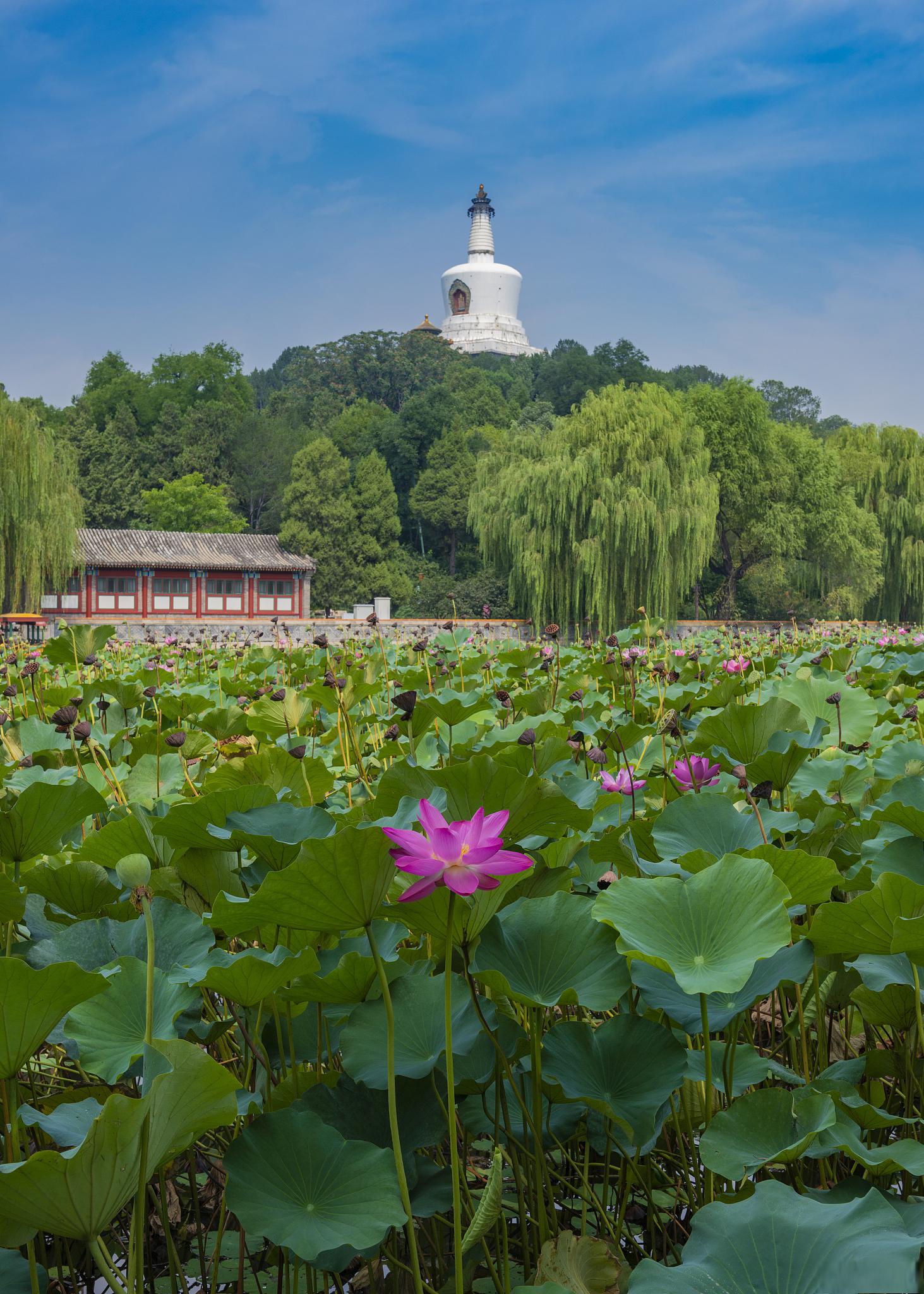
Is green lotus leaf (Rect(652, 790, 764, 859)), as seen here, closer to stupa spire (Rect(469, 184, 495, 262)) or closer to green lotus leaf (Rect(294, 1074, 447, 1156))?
green lotus leaf (Rect(294, 1074, 447, 1156))

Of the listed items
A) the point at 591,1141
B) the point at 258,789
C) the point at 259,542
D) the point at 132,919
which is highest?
the point at 259,542

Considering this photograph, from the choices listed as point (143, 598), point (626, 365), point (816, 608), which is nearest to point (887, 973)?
point (816, 608)

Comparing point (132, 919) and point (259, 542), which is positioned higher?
point (259, 542)

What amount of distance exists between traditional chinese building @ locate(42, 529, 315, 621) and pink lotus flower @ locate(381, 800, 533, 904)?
78.1ft

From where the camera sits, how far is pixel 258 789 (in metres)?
1.00

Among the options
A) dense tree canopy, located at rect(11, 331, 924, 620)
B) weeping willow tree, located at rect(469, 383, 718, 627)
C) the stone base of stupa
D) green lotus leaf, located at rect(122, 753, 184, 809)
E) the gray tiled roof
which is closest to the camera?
green lotus leaf, located at rect(122, 753, 184, 809)

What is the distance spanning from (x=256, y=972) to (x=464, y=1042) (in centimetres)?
18

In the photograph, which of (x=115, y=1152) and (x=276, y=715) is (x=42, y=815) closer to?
(x=115, y=1152)

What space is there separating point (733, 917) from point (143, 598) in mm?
A: 25737

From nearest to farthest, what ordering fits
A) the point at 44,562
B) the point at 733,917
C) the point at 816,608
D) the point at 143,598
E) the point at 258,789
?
the point at 733,917, the point at 258,789, the point at 44,562, the point at 816,608, the point at 143,598

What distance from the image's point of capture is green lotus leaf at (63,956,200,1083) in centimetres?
79

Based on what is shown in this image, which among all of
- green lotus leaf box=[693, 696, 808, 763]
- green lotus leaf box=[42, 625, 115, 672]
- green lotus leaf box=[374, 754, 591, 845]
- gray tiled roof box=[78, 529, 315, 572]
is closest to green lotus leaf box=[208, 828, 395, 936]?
green lotus leaf box=[374, 754, 591, 845]

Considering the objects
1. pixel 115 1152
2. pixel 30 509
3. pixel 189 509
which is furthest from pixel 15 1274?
pixel 189 509

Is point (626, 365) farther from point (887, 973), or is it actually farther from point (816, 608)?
point (887, 973)
